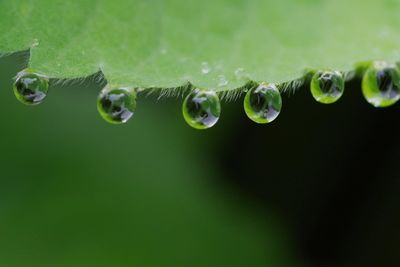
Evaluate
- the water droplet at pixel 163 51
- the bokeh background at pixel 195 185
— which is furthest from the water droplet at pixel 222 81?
the bokeh background at pixel 195 185

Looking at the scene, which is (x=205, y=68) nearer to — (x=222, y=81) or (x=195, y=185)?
(x=222, y=81)

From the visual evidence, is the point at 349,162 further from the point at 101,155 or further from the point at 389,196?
the point at 101,155

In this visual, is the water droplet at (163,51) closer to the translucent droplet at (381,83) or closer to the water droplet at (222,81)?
the water droplet at (222,81)

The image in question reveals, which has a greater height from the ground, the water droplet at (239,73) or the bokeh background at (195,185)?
the bokeh background at (195,185)

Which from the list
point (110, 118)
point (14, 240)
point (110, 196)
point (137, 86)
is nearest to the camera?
point (137, 86)

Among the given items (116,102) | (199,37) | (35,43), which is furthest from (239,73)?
(35,43)

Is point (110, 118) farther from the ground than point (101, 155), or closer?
closer

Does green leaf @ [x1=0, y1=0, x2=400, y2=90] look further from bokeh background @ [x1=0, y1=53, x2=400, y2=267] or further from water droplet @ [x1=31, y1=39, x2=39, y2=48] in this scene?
bokeh background @ [x1=0, y1=53, x2=400, y2=267]

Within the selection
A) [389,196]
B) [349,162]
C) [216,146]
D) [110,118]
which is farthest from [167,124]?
[110,118]
